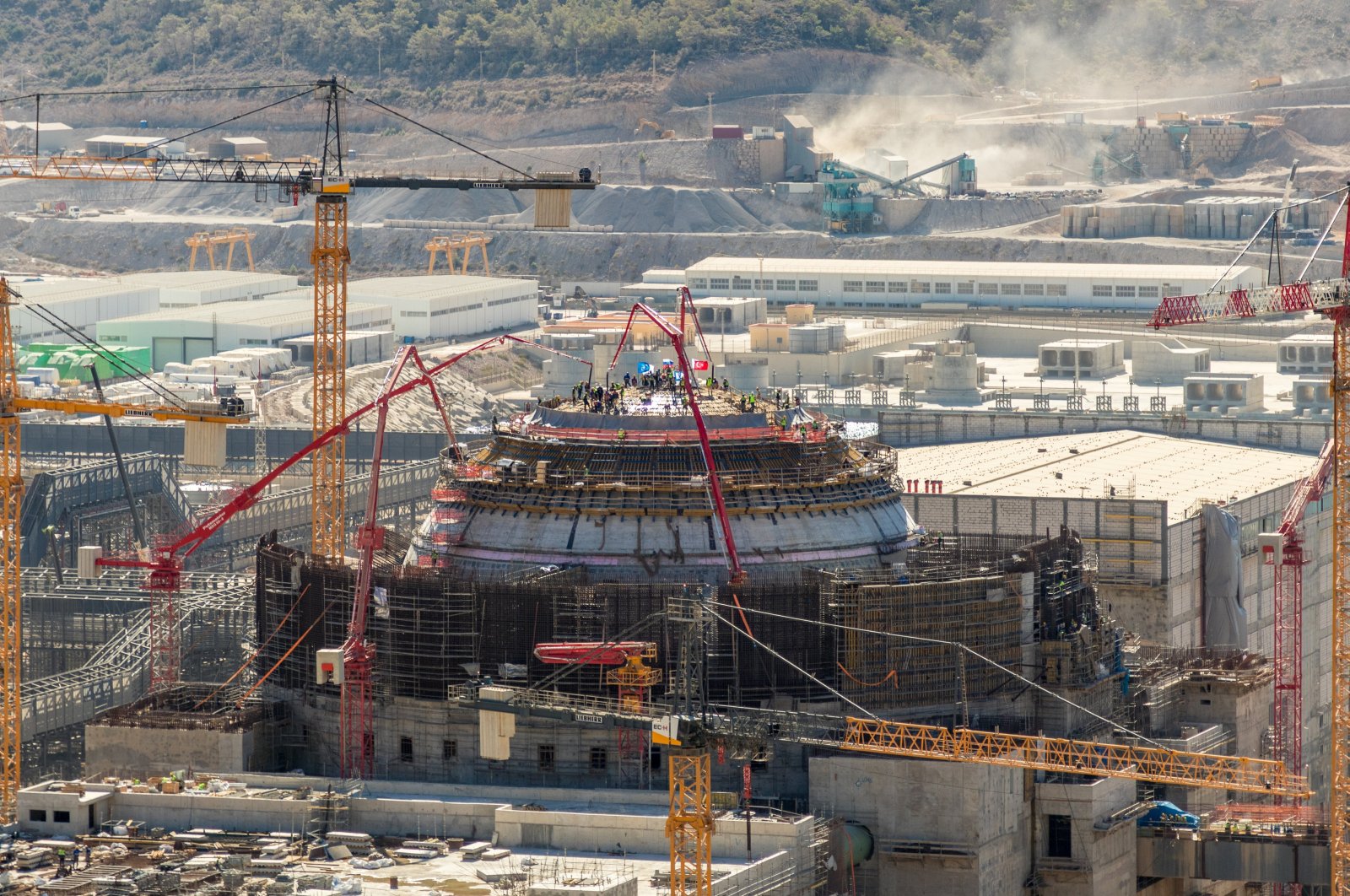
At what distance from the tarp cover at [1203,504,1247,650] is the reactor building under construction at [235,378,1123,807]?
29641 mm

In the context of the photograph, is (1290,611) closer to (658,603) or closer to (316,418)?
(316,418)

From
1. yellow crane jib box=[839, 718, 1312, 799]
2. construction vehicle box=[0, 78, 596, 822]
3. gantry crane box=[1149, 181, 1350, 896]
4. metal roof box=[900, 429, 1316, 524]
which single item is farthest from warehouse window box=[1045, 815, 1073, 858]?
metal roof box=[900, 429, 1316, 524]

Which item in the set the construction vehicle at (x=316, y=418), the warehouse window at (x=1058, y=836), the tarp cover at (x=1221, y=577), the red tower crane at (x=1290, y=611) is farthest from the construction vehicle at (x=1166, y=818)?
the tarp cover at (x=1221, y=577)

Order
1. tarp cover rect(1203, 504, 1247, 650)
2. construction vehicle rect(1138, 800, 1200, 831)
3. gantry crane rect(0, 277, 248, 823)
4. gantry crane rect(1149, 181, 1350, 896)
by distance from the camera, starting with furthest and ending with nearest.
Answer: tarp cover rect(1203, 504, 1247, 650), gantry crane rect(0, 277, 248, 823), construction vehicle rect(1138, 800, 1200, 831), gantry crane rect(1149, 181, 1350, 896)

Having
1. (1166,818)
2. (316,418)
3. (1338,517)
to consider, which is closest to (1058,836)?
(1166,818)

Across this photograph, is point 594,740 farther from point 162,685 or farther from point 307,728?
point 162,685

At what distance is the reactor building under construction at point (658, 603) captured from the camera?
125 metres

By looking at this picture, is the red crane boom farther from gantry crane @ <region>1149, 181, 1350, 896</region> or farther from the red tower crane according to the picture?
Result: the red tower crane

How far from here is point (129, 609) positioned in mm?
159750

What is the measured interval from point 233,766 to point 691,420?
72.5 ft

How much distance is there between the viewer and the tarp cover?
6575 inches

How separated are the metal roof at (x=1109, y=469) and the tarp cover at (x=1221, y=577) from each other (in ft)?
6.46

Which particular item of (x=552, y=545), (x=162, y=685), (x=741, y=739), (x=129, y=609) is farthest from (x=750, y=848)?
(x=129, y=609)

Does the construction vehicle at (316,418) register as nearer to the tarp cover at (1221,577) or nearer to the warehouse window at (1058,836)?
the warehouse window at (1058,836)
